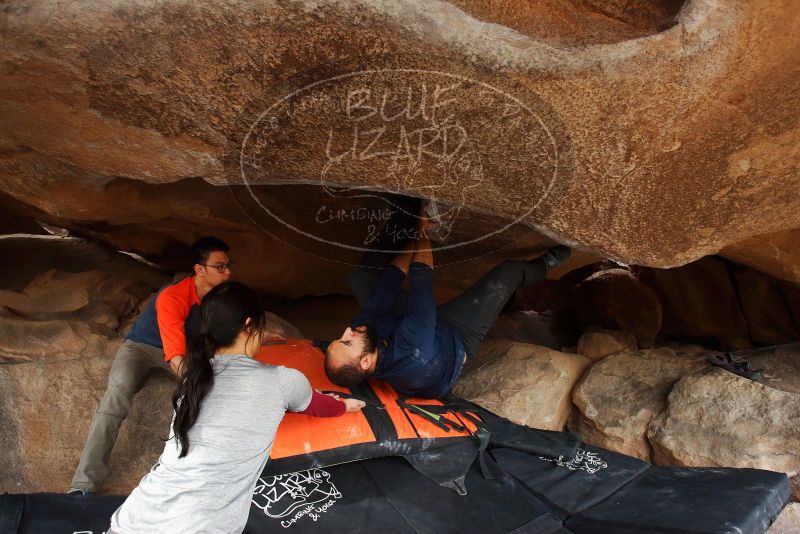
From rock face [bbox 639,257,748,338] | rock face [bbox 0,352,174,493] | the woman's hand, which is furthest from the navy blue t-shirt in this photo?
rock face [bbox 639,257,748,338]

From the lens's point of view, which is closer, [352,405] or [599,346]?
[352,405]

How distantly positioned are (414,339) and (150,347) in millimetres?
1076

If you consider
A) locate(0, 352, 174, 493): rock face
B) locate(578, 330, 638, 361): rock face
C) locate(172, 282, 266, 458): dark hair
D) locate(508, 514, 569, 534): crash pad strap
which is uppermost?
locate(172, 282, 266, 458): dark hair

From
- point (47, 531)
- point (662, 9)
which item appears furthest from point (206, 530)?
point (662, 9)

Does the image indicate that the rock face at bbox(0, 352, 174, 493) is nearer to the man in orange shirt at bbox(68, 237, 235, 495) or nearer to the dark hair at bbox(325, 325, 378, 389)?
the man in orange shirt at bbox(68, 237, 235, 495)

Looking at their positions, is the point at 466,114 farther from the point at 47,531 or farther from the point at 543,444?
the point at 47,531

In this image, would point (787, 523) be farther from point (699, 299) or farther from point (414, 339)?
point (699, 299)

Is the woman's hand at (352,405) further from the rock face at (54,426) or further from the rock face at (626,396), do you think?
the rock face at (626,396)

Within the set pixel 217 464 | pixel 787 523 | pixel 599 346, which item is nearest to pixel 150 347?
pixel 217 464

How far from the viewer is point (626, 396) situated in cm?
298

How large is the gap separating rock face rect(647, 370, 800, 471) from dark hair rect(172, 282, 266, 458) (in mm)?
1997

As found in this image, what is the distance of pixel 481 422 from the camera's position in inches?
96.3

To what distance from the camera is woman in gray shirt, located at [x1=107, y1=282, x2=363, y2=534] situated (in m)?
1.47

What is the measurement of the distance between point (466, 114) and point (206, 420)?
1.16 m
